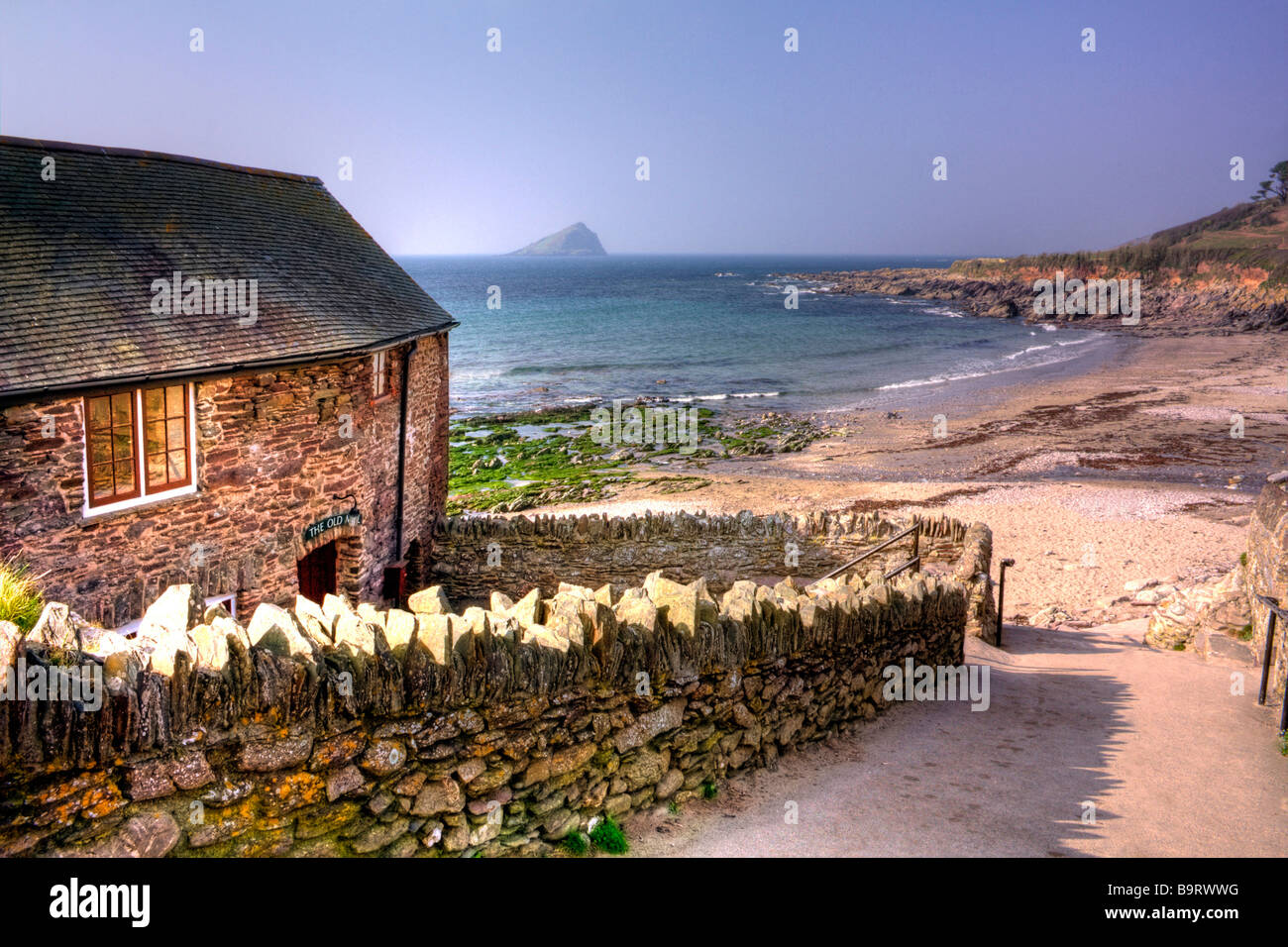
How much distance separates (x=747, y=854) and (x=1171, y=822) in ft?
9.96

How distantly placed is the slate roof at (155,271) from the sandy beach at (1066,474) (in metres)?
11.4

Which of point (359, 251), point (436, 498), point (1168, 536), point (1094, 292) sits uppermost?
point (1094, 292)

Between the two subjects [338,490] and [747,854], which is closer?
[747,854]

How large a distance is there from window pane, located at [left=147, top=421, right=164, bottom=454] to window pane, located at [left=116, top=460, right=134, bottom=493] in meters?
0.30

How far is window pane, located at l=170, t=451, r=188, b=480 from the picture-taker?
10.7 metres

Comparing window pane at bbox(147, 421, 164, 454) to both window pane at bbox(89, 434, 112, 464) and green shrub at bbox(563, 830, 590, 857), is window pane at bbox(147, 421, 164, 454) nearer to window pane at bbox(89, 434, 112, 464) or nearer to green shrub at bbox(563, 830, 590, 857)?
window pane at bbox(89, 434, 112, 464)

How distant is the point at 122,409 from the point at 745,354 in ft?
190

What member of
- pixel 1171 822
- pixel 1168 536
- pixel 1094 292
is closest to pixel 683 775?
pixel 1171 822

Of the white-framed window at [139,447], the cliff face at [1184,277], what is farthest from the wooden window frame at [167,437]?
the cliff face at [1184,277]

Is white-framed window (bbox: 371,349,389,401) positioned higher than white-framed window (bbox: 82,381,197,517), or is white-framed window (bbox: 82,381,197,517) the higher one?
white-framed window (bbox: 371,349,389,401)

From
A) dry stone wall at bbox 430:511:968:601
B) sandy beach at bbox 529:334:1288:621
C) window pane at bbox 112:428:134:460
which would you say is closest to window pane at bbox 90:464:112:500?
window pane at bbox 112:428:134:460

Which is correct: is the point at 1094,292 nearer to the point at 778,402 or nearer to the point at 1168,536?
the point at 778,402

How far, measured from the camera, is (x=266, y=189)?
1530 centimetres

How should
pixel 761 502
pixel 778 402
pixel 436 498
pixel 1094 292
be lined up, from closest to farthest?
pixel 436 498, pixel 761 502, pixel 778 402, pixel 1094 292
